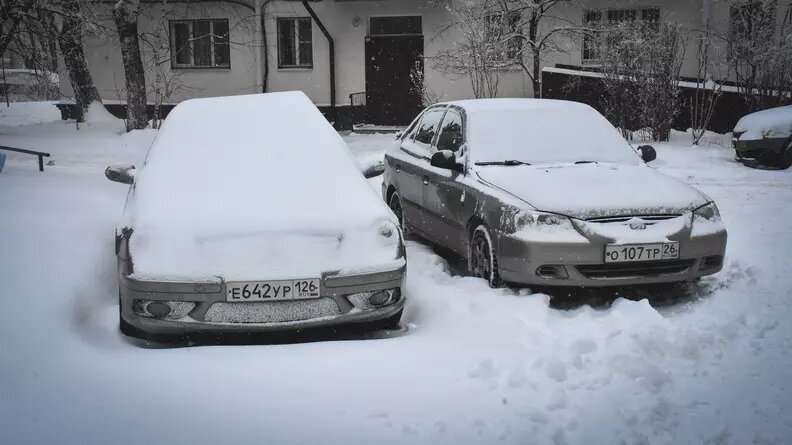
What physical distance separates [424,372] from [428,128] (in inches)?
149

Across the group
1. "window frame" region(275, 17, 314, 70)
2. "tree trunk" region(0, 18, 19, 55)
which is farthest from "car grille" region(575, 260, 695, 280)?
"window frame" region(275, 17, 314, 70)

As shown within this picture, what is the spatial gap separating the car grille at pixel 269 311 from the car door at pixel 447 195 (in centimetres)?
207

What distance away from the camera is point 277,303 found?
396 cm

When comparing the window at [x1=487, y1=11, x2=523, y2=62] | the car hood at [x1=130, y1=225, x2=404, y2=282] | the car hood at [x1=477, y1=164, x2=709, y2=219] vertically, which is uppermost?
the window at [x1=487, y1=11, x2=523, y2=62]

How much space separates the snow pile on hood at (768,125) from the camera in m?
12.1

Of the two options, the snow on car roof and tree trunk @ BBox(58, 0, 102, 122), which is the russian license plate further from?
tree trunk @ BBox(58, 0, 102, 122)

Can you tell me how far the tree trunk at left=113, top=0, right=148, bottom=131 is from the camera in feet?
53.8

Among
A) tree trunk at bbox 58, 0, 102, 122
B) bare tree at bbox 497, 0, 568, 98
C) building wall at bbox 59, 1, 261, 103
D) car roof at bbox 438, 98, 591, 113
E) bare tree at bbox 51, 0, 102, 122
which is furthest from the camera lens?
building wall at bbox 59, 1, 261, 103

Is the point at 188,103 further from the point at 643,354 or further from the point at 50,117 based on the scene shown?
the point at 50,117

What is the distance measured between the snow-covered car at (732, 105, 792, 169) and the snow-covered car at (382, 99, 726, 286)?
6.99m

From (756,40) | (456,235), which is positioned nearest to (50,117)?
(756,40)

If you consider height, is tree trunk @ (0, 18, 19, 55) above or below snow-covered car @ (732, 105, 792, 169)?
above

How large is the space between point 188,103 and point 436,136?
7.37 ft

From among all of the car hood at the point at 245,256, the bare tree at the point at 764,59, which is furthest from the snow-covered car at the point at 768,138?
the car hood at the point at 245,256
